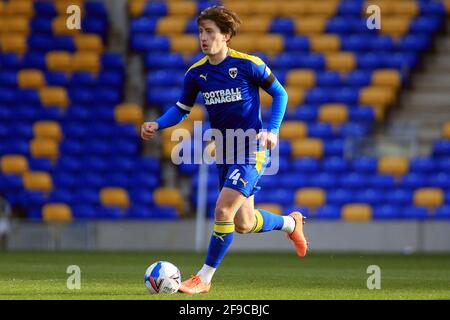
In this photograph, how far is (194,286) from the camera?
7.68m

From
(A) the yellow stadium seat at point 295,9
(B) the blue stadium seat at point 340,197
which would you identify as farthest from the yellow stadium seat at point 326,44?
(B) the blue stadium seat at point 340,197

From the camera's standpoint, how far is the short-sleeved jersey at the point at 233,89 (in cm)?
807

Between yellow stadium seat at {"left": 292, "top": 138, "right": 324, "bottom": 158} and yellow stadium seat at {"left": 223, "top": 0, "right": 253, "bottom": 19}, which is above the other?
yellow stadium seat at {"left": 223, "top": 0, "right": 253, "bottom": 19}

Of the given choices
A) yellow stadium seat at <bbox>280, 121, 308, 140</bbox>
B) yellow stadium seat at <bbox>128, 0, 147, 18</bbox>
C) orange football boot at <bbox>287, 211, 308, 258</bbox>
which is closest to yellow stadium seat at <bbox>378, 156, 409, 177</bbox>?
yellow stadium seat at <bbox>280, 121, 308, 140</bbox>

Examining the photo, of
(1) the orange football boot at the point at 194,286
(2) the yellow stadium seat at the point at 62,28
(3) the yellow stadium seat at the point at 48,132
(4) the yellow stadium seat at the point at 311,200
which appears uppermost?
(2) the yellow stadium seat at the point at 62,28

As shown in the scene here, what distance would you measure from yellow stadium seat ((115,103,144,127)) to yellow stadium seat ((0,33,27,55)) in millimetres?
2120

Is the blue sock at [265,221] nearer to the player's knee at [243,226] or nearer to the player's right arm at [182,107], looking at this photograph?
the player's knee at [243,226]

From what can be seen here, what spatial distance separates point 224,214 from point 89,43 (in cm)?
1161

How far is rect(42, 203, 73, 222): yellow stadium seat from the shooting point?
1688 cm

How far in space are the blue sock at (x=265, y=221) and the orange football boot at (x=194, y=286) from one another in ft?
2.68

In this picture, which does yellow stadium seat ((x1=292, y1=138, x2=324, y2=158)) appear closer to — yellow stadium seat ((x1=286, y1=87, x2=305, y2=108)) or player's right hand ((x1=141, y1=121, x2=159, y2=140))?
yellow stadium seat ((x1=286, y1=87, x2=305, y2=108))

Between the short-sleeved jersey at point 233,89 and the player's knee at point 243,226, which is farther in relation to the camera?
A: the player's knee at point 243,226

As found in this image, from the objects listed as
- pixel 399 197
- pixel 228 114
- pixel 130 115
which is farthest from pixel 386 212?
pixel 228 114

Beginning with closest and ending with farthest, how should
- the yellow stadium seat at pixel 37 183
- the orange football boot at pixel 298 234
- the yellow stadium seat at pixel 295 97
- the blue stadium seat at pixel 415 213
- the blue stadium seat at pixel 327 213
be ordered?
the orange football boot at pixel 298 234 < the blue stadium seat at pixel 415 213 < the blue stadium seat at pixel 327 213 < the yellow stadium seat at pixel 37 183 < the yellow stadium seat at pixel 295 97
